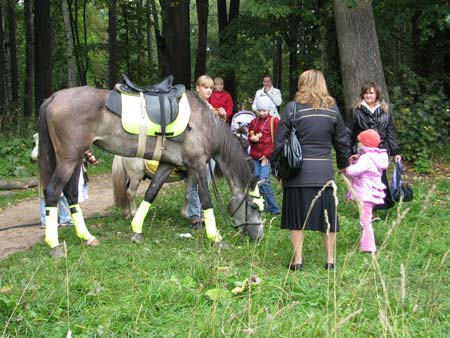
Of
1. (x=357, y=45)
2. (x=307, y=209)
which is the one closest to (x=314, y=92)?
(x=307, y=209)

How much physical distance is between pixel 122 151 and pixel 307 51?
39.5ft

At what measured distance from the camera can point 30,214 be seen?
8812 mm

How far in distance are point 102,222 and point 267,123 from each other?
274 centimetres

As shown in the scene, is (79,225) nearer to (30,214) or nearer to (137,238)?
(137,238)

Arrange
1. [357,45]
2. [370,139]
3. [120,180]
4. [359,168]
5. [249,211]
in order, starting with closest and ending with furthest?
[359,168] → [370,139] → [249,211] → [120,180] → [357,45]

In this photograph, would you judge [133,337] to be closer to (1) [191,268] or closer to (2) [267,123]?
(1) [191,268]

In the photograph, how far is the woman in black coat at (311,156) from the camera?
507 centimetres

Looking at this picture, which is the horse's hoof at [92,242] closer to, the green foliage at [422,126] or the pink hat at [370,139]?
the pink hat at [370,139]

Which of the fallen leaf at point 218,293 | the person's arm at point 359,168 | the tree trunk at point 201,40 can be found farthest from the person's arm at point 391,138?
the tree trunk at point 201,40

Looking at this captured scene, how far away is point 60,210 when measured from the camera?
7.63m

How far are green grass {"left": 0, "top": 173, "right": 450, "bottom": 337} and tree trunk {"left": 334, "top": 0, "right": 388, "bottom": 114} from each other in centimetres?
457

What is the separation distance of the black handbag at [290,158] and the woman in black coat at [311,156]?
6 cm

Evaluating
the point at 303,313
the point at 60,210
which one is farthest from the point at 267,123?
the point at 303,313

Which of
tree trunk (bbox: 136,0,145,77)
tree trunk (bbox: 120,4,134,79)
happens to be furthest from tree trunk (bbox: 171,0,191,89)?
tree trunk (bbox: 136,0,145,77)
